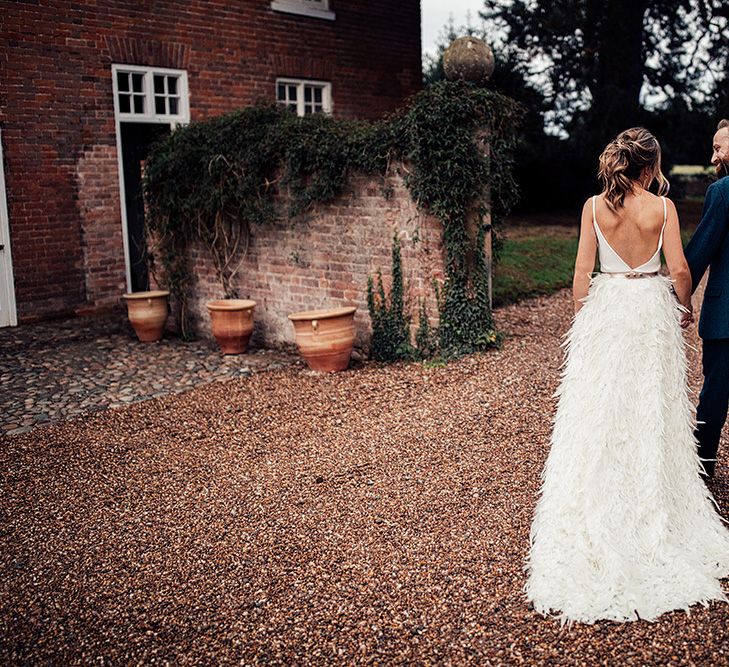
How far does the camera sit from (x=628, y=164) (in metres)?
3.40

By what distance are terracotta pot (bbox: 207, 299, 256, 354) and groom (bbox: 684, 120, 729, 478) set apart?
5377 mm

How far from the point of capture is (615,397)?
3480 mm

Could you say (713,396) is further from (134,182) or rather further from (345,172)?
(134,182)

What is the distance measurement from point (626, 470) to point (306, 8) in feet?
38.6

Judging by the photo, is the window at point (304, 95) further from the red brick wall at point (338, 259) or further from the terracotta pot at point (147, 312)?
the terracotta pot at point (147, 312)

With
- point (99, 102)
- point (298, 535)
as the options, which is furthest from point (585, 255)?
point (99, 102)

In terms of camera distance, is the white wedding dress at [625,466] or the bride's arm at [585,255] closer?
the white wedding dress at [625,466]

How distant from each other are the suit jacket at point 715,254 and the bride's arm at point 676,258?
0.26 metres

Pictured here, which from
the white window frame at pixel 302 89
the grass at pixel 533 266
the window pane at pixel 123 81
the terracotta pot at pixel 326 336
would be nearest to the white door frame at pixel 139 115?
the window pane at pixel 123 81

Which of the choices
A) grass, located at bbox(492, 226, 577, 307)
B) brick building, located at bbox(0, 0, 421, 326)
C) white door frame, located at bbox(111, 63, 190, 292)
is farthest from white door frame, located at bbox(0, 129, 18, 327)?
grass, located at bbox(492, 226, 577, 307)

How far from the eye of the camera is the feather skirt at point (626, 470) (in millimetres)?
3260

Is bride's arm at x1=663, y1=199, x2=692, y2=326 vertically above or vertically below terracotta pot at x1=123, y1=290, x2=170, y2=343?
above

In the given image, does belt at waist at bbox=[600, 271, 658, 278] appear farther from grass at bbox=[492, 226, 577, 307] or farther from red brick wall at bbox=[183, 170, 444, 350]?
grass at bbox=[492, 226, 577, 307]

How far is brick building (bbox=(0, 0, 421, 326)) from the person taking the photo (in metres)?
10.1
